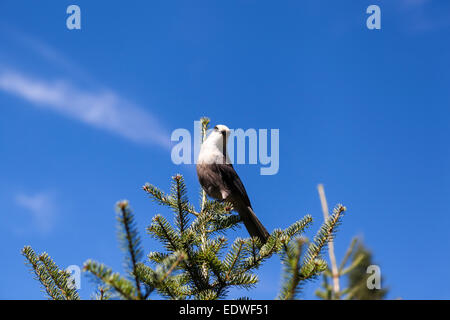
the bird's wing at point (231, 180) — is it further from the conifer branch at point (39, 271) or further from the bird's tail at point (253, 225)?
the conifer branch at point (39, 271)

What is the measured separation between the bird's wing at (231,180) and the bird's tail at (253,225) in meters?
0.35

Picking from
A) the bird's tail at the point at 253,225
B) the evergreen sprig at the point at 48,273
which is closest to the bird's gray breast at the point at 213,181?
the bird's tail at the point at 253,225

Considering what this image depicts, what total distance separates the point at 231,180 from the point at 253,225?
901mm

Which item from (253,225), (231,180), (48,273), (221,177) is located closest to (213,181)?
(221,177)

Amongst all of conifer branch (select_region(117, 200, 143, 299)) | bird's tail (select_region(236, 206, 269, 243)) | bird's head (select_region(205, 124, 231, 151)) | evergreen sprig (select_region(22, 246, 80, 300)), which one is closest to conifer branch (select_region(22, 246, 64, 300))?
evergreen sprig (select_region(22, 246, 80, 300))

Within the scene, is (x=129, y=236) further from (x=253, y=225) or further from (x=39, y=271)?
(x=253, y=225)

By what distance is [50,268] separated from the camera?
3.05 meters

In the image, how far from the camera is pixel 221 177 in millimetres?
Result: 5328

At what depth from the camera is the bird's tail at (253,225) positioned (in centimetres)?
453

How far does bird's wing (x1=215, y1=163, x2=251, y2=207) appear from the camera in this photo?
203 inches

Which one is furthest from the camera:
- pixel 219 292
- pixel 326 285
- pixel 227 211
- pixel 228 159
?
pixel 228 159
